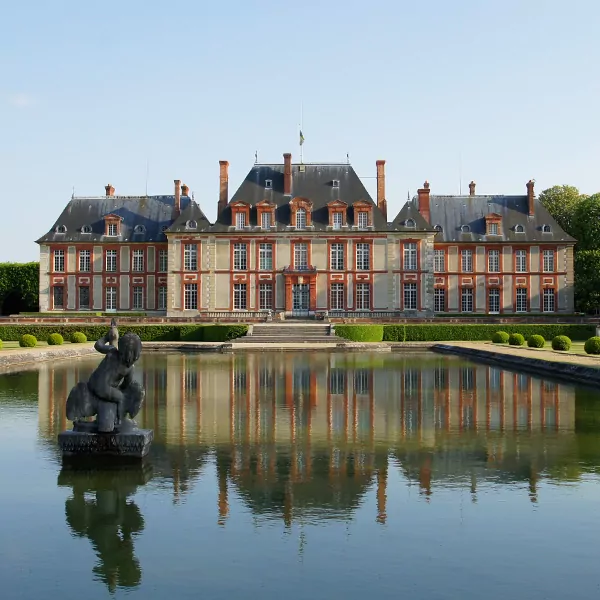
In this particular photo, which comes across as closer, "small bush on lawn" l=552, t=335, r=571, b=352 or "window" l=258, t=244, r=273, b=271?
"small bush on lawn" l=552, t=335, r=571, b=352

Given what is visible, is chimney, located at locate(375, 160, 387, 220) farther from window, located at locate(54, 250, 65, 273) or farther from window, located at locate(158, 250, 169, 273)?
window, located at locate(54, 250, 65, 273)

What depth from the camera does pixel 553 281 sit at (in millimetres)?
47562

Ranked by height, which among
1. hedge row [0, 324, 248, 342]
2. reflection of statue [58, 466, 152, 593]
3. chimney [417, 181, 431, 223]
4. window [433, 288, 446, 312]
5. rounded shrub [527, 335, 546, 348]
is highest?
chimney [417, 181, 431, 223]

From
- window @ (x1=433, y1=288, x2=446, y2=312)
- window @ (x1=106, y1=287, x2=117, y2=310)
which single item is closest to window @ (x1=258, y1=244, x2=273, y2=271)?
window @ (x1=106, y1=287, x2=117, y2=310)

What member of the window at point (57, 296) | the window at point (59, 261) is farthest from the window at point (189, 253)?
the window at point (57, 296)

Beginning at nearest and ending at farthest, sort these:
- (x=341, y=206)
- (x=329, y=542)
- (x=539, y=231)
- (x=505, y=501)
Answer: (x=329, y=542) < (x=505, y=501) < (x=341, y=206) < (x=539, y=231)

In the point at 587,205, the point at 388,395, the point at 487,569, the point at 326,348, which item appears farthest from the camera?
the point at 587,205

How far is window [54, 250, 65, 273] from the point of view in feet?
158

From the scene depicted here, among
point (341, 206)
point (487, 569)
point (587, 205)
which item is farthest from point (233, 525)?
point (587, 205)

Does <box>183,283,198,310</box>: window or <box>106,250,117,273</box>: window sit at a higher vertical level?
<box>106,250,117,273</box>: window

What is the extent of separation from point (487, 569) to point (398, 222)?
4095cm

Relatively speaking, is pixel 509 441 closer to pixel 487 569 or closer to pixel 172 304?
pixel 487 569

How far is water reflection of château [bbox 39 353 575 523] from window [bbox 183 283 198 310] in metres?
26.3

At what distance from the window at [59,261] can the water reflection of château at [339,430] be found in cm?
3051
